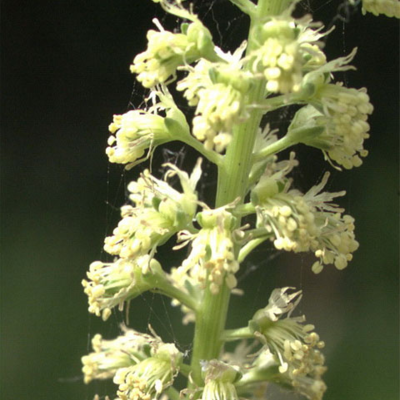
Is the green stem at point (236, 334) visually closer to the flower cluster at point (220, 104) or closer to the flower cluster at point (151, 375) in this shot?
the flower cluster at point (151, 375)

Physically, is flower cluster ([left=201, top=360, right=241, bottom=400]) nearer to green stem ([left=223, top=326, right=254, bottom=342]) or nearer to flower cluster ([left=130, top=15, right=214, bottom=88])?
green stem ([left=223, top=326, right=254, bottom=342])

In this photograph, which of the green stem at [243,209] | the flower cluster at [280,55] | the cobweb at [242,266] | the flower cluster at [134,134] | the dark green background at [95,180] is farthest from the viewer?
the dark green background at [95,180]

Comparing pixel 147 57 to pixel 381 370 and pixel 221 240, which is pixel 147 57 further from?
pixel 381 370

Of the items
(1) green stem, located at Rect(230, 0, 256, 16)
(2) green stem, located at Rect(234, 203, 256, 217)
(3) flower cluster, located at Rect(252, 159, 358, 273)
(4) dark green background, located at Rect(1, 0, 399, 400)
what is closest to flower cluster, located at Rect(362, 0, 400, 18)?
(1) green stem, located at Rect(230, 0, 256, 16)

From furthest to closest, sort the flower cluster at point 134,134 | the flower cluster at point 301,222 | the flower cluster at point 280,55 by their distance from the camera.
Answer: the flower cluster at point 134,134 < the flower cluster at point 301,222 < the flower cluster at point 280,55

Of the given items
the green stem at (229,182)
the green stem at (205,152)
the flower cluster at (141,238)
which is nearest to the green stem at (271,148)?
the green stem at (229,182)

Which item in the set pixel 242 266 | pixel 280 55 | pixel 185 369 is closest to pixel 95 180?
pixel 242 266

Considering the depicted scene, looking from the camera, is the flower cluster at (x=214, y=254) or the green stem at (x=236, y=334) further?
the green stem at (x=236, y=334)

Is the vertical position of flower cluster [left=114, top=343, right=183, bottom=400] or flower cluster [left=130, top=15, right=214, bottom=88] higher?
flower cluster [left=130, top=15, right=214, bottom=88]
